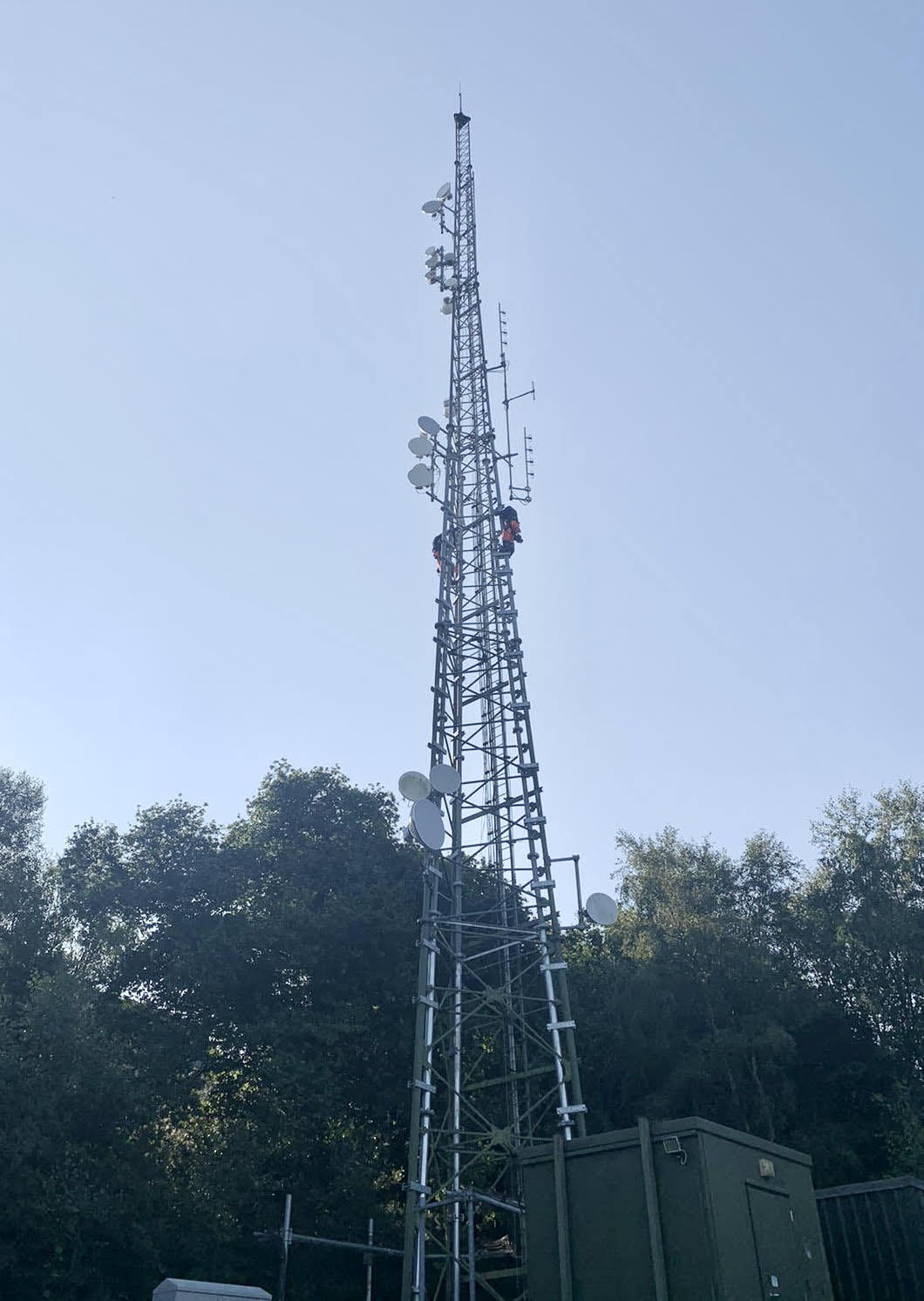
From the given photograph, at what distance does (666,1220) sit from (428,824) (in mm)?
8153

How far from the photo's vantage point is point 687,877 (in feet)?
112

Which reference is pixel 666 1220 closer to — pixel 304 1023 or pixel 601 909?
pixel 601 909

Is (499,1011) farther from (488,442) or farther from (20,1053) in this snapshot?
(488,442)

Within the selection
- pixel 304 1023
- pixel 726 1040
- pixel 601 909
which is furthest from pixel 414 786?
pixel 726 1040

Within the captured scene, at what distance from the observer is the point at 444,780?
1894 cm

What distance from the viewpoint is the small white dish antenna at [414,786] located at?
18.0 m

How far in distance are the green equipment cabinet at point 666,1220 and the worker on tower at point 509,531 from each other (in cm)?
1304

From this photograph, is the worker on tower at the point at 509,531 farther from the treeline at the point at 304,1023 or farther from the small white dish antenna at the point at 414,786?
the treeline at the point at 304,1023

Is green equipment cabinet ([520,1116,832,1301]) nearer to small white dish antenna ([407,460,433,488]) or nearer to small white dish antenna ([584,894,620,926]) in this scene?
small white dish antenna ([584,894,620,926])

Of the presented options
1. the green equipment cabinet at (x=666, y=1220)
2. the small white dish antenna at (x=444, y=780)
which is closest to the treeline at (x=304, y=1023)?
the small white dish antenna at (x=444, y=780)

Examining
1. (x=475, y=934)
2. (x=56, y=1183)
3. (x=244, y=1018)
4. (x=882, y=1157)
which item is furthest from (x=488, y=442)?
(x=882, y=1157)

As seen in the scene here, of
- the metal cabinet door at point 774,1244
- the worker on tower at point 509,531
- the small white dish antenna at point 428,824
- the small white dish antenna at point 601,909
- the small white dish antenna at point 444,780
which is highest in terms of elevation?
the worker on tower at point 509,531

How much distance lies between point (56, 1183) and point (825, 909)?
21790mm

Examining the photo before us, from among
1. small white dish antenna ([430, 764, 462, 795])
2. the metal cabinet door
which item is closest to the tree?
small white dish antenna ([430, 764, 462, 795])
